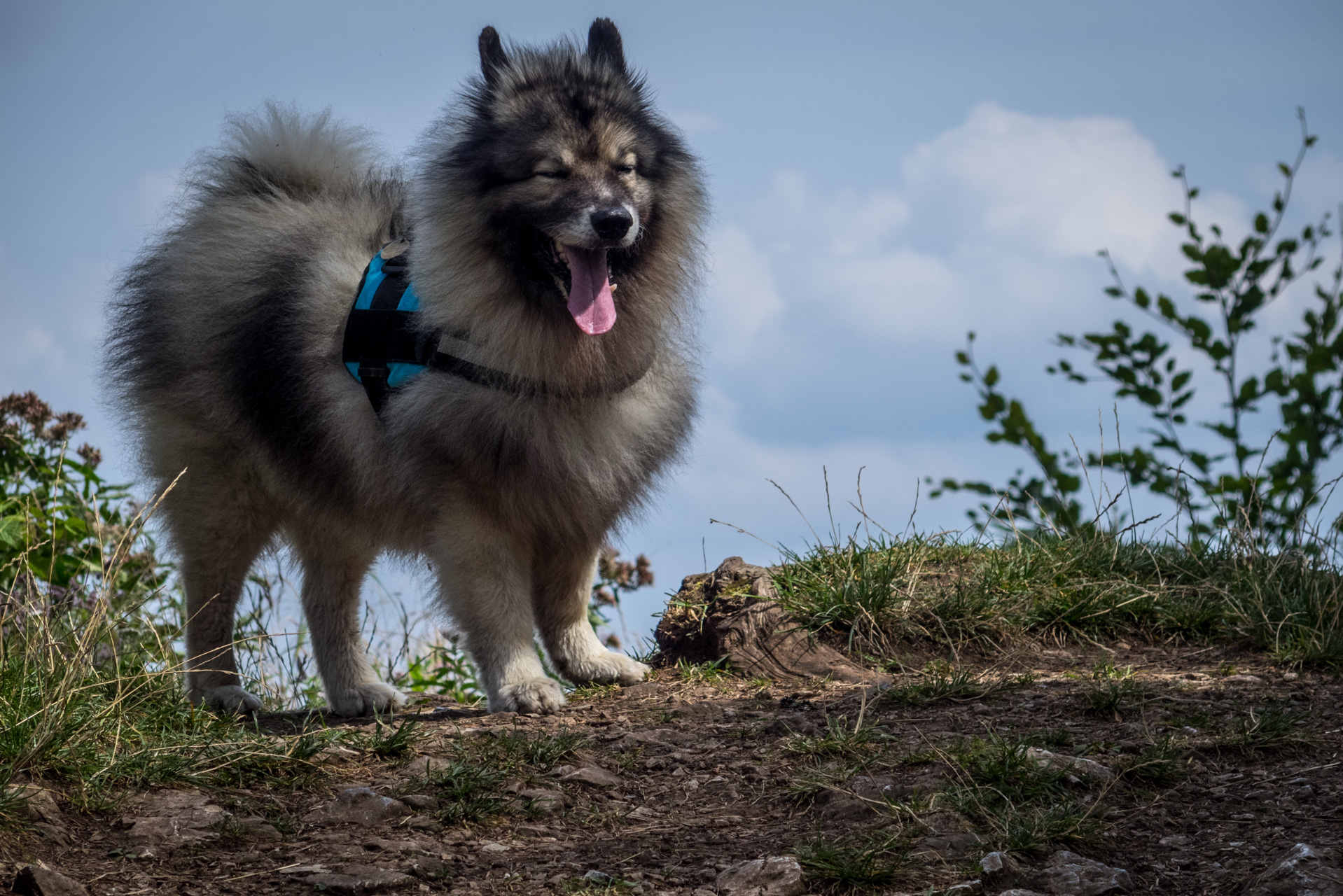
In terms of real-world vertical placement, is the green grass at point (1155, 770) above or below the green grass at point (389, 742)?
below

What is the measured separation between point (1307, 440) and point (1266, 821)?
4.19m

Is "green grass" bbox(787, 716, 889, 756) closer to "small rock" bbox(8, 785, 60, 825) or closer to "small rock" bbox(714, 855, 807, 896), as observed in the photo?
"small rock" bbox(714, 855, 807, 896)

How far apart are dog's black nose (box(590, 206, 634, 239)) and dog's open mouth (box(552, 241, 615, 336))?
0.18 m

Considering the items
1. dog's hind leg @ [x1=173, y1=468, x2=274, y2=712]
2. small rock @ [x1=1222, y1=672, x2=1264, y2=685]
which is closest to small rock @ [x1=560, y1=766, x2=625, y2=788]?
dog's hind leg @ [x1=173, y1=468, x2=274, y2=712]

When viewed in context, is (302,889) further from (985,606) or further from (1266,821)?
(985,606)

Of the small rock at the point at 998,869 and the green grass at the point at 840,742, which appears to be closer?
the small rock at the point at 998,869

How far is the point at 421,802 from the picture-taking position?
3170 mm

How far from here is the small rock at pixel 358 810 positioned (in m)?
3.11

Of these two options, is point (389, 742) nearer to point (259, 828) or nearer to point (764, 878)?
point (259, 828)

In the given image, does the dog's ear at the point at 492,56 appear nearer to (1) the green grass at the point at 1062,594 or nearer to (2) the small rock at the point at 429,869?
(1) the green grass at the point at 1062,594

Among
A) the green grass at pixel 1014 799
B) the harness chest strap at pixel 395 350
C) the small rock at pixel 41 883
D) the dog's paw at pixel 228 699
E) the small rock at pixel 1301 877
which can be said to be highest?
the harness chest strap at pixel 395 350

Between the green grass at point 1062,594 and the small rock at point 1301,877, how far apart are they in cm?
175

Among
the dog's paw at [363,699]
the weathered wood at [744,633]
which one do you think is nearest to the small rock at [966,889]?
the weathered wood at [744,633]

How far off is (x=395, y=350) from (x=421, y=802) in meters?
1.80
